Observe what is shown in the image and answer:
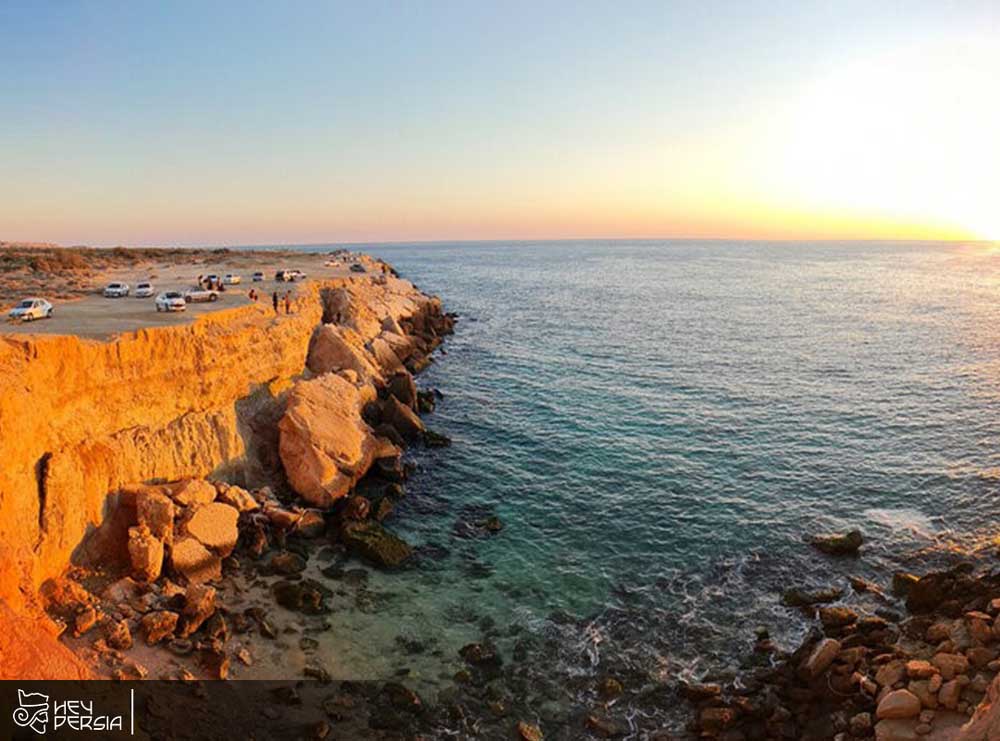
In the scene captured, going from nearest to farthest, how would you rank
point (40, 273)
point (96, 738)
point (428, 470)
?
point (96, 738)
point (428, 470)
point (40, 273)

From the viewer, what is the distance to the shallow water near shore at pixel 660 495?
2180 centimetres

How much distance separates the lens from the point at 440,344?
68000mm

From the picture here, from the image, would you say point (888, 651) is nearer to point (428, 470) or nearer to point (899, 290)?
point (428, 470)

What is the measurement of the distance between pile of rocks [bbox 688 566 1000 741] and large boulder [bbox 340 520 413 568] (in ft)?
42.7

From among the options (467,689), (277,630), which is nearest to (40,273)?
(277,630)

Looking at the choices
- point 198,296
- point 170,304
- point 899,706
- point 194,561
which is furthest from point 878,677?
point 198,296

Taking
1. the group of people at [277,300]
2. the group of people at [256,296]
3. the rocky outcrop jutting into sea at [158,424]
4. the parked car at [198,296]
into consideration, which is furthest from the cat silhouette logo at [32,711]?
the parked car at [198,296]

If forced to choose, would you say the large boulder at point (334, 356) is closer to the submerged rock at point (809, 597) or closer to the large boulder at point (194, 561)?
the large boulder at point (194, 561)

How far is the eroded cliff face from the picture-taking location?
21.0 m

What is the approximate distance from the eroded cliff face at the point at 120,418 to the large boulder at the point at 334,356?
6.13 feet

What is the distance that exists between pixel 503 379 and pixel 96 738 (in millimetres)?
40681

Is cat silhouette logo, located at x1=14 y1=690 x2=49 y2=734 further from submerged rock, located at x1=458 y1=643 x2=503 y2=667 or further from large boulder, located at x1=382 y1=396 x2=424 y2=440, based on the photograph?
large boulder, located at x1=382 y1=396 x2=424 y2=440

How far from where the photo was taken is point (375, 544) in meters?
26.7

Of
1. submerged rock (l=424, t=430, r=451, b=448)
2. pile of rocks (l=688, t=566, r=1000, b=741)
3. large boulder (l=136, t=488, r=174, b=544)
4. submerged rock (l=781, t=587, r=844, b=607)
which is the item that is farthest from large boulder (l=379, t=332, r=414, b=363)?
pile of rocks (l=688, t=566, r=1000, b=741)
